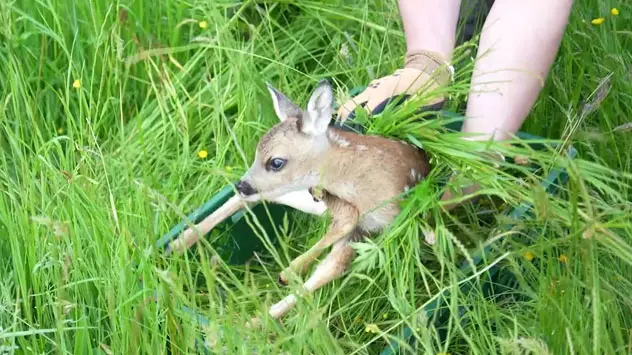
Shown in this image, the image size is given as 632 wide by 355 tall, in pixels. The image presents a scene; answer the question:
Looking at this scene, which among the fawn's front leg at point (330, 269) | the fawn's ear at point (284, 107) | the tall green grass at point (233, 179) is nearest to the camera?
the tall green grass at point (233, 179)

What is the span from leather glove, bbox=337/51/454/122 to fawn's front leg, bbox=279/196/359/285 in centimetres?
21

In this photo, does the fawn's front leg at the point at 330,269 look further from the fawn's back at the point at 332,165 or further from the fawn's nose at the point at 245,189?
the fawn's nose at the point at 245,189

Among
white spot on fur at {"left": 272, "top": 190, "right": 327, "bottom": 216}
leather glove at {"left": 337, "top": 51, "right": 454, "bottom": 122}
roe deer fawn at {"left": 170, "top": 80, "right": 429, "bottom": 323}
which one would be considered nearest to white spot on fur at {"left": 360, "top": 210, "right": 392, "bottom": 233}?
roe deer fawn at {"left": 170, "top": 80, "right": 429, "bottom": 323}

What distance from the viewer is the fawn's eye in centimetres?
194

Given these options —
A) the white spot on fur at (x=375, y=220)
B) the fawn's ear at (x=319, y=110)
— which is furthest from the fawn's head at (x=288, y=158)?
the white spot on fur at (x=375, y=220)

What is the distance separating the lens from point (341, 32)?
2.56m

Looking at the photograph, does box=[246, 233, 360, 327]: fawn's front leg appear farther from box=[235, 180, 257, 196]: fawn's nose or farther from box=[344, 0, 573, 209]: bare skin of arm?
box=[344, 0, 573, 209]: bare skin of arm

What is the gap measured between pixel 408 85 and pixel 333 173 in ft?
1.04

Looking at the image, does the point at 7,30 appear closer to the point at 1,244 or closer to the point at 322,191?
the point at 1,244

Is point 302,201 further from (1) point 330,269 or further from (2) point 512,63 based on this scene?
(2) point 512,63

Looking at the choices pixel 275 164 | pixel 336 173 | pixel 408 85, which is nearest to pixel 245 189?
pixel 275 164

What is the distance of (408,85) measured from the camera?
7.05ft

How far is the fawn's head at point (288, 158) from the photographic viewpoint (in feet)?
6.36

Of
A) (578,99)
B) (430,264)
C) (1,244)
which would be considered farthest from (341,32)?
(1,244)
